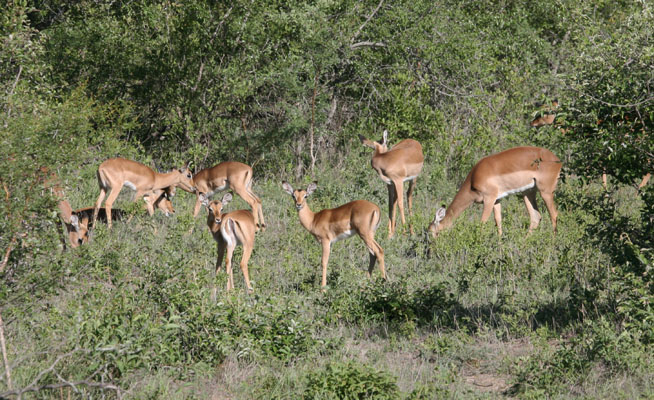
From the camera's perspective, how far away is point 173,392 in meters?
5.42

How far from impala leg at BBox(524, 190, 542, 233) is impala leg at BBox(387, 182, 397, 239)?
184 centimetres

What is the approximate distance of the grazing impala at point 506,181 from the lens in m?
11.0

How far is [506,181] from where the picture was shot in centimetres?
1096

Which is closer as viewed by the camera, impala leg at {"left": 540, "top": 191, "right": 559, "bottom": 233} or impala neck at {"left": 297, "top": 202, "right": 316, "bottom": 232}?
impala neck at {"left": 297, "top": 202, "right": 316, "bottom": 232}

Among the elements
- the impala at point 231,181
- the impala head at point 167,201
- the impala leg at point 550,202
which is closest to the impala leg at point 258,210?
the impala at point 231,181

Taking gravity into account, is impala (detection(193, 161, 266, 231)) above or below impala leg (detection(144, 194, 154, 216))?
above

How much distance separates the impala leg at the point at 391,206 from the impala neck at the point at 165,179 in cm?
335

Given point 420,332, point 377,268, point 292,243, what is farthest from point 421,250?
point 420,332

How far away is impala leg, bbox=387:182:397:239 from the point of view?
11202 mm

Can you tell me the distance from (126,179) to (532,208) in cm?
580

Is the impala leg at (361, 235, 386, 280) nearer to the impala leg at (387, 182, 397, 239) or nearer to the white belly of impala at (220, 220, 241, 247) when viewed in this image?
the white belly of impala at (220, 220, 241, 247)

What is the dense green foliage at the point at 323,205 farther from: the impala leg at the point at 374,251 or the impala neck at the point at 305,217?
the impala neck at the point at 305,217

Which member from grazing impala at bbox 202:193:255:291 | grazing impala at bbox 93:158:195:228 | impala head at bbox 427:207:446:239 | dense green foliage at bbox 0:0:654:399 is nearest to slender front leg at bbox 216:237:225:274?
grazing impala at bbox 202:193:255:291

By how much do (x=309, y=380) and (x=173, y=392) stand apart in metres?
0.90
